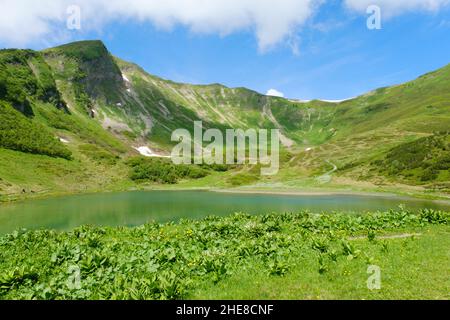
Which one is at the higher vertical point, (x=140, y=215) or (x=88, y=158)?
(x=88, y=158)

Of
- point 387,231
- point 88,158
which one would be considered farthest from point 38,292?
point 88,158

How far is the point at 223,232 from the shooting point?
34156 mm

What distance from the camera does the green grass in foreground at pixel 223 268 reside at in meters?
17.0

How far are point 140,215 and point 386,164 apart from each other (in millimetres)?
120134

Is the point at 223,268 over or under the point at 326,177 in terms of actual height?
over

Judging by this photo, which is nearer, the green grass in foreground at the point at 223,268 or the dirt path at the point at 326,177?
the green grass in foreground at the point at 223,268

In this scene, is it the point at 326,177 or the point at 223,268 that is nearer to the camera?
the point at 223,268

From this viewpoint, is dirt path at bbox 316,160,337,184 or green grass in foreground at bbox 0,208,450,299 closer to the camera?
green grass in foreground at bbox 0,208,450,299

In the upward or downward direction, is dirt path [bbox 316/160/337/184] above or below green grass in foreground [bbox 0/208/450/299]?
below

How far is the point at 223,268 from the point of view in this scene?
19906mm

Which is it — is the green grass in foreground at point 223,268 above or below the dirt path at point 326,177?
above

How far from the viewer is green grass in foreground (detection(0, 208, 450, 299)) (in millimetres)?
17016
